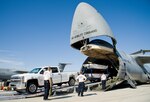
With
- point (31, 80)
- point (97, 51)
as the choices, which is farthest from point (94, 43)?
point (31, 80)

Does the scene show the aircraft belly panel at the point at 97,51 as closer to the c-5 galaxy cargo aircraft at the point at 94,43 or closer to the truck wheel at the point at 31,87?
the c-5 galaxy cargo aircraft at the point at 94,43

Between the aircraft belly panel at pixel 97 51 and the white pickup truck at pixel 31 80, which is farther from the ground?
the aircraft belly panel at pixel 97 51

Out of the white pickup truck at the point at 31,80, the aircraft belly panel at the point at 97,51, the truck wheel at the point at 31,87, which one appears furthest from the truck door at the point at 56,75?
the aircraft belly panel at the point at 97,51

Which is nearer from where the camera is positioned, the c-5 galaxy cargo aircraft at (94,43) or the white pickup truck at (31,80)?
the white pickup truck at (31,80)

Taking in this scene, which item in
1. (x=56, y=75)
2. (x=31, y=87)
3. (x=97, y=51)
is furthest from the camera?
(x=97, y=51)

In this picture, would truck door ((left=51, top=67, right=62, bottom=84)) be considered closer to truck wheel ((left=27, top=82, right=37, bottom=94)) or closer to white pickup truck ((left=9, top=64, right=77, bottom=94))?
white pickup truck ((left=9, top=64, right=77, bottom=94))

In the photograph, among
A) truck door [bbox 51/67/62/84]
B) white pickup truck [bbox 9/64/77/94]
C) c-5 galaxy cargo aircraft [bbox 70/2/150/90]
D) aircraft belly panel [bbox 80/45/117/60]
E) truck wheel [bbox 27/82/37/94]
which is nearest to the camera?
white pickup truck [bbox 9/64/77/94]

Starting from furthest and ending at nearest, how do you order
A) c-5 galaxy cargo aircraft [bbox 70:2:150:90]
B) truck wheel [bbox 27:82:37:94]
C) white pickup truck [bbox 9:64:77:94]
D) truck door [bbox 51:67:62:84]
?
truck door [bbox 51:67:62:84] → c-5 galaxy cargo aircraft [bbox 70:2:150:90] → truck wheel [bbox 27:82:37:94] → white pickup truck [bbox 9:64:77:94]

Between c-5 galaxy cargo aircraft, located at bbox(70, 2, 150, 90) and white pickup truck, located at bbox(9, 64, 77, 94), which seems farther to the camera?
c-5 galaxy cargo aircraft, located at bbox(70, 2, 150, 90)

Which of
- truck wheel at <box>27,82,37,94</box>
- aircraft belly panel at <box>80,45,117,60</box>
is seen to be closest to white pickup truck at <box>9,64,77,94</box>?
truck wheel at <box>27,82,37,94</box>

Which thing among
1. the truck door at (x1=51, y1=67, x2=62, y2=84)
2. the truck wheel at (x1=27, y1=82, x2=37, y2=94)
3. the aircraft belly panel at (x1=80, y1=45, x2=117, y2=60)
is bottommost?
the truck wheel at (x1=27, y1=82, x2=37, y2=94)

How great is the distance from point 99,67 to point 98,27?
18.8 ft

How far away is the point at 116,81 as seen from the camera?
1738cm

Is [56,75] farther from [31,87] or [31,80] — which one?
[31,87]
